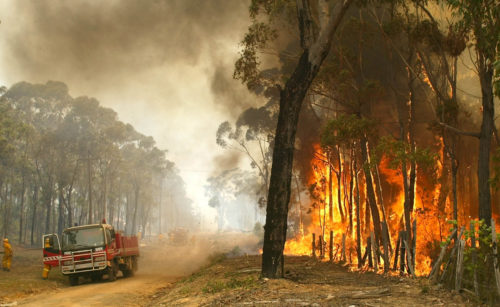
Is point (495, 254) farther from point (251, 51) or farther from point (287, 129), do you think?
point (251, 51)

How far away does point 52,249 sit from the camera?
20.3 m

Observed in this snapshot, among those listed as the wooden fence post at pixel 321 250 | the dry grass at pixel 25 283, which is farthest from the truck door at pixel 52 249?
the wooden fence post at pixel 321 250

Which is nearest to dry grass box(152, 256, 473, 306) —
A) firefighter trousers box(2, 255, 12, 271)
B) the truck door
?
the truck door

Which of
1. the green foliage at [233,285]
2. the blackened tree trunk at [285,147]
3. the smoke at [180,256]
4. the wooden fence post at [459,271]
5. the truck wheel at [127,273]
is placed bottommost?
the smoke at [180,256]

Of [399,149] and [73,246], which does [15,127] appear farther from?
[399,149]

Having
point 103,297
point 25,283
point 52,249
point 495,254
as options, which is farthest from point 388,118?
point 495,254

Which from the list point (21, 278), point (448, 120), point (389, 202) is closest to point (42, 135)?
point (21, 278)

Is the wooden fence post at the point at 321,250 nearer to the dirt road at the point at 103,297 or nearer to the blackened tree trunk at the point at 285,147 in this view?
the dirt road at the point at 103,297

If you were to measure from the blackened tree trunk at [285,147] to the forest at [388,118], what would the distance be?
1.0 inches

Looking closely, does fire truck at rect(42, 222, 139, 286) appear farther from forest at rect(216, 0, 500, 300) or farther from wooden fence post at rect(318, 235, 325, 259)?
wooden fence post at rect(318, 235, 325, 259)

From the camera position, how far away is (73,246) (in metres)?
20.4

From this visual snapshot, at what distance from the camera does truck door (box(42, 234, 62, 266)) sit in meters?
20.1

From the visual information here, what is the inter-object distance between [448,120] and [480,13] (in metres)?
6.32

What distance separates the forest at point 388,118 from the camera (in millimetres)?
12820
